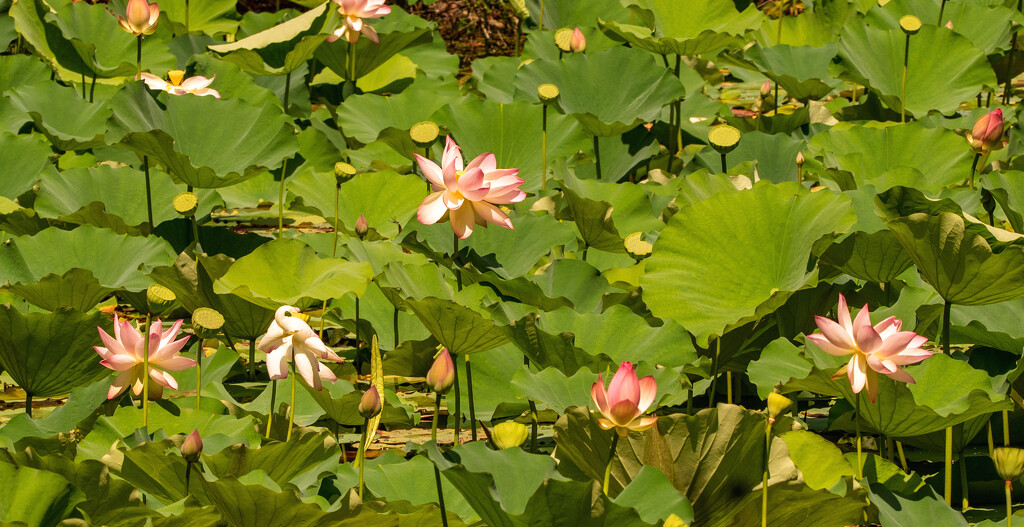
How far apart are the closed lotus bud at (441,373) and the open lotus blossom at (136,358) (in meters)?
0.35

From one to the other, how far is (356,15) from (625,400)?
2020 mm

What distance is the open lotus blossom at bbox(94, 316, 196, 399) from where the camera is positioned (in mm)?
1581

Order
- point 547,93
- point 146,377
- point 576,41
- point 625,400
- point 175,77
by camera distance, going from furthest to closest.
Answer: point 576,41 < point 175,77 < point 547,93 < point 146,377 < point 625,400

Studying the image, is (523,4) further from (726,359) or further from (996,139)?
(726,359)

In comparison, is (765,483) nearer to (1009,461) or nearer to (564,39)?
(1009,461)

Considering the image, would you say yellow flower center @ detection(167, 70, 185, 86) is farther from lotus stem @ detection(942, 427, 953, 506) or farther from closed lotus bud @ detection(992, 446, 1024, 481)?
closed lotus bud @ detection(992, 446, 1024, 481)

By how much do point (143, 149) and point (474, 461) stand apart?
1.37 metres

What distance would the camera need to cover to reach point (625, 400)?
1.26m

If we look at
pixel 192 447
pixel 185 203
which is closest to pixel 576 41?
A: pixel 185 203

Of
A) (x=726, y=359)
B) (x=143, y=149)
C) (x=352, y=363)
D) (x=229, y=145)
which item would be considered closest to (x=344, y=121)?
(x=229, y=145)

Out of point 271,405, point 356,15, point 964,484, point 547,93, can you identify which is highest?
point 356,15

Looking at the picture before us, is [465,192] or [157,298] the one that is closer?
[157,298]

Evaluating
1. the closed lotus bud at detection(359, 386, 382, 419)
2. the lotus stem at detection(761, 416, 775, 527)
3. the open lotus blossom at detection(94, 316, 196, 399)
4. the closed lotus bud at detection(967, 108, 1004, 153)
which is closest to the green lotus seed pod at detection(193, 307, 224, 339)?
the open lotus blossom at detection(94, 316, 196, 399)

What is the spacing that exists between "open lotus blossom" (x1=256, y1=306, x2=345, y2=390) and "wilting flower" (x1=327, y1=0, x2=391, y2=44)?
1587 millimetres
